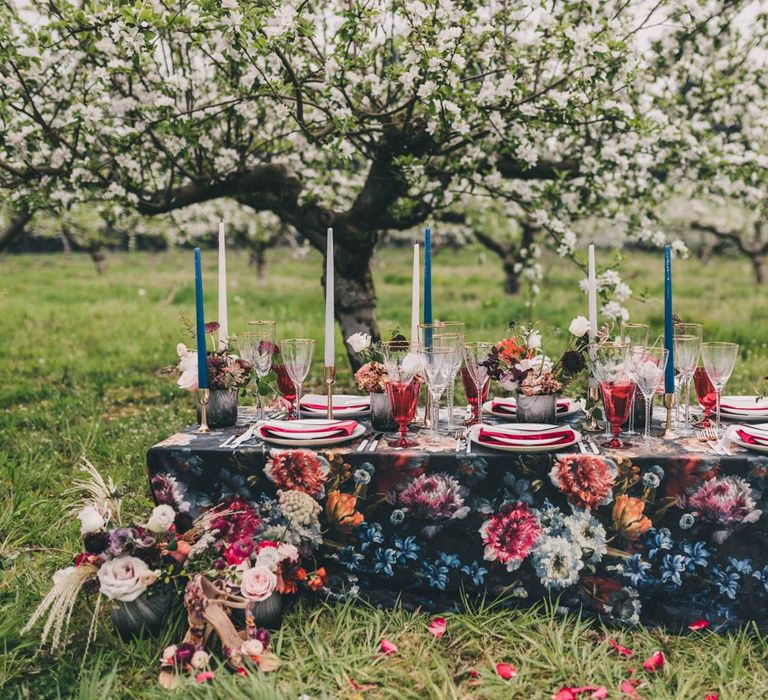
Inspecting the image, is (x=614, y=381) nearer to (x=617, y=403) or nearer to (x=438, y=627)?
(x=617, y=403)

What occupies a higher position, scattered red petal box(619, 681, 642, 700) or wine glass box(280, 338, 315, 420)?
wine glass box(280, 338, 315, 420)

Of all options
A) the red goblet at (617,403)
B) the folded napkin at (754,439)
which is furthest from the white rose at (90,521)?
the folded napkin at (754,439)

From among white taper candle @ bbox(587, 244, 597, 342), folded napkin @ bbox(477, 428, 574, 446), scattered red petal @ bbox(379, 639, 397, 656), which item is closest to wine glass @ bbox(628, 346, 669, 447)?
white taper candle @ bbox(587, 244, 597, 342)

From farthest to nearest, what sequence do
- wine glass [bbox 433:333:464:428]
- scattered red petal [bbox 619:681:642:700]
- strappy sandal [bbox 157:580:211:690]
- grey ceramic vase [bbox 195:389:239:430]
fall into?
grey ceramic vase [bbox 195:389:239:430] < wine glass [bbox 433:333:464:428] < strappy sandal [bbox 157:580:211:690] < scattered red petal [bbox 619:681:642:700]

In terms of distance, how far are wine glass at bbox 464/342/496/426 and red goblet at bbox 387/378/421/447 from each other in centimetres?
26

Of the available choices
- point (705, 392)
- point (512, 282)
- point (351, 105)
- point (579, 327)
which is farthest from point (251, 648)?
point (512, 282)

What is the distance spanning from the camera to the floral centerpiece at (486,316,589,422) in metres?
3.34

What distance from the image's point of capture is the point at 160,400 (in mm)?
7363

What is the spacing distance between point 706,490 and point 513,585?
35.4 inches

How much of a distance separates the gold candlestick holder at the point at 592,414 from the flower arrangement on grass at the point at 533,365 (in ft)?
0.35

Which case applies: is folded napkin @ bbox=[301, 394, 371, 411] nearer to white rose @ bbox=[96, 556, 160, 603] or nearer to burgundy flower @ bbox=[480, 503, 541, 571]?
burgundy flower @ bbox=[480, 503, 541, 571]

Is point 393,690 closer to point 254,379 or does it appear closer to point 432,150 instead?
point 254,379

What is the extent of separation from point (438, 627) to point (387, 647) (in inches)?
10.0

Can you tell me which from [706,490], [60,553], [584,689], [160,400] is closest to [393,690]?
[584,689]
